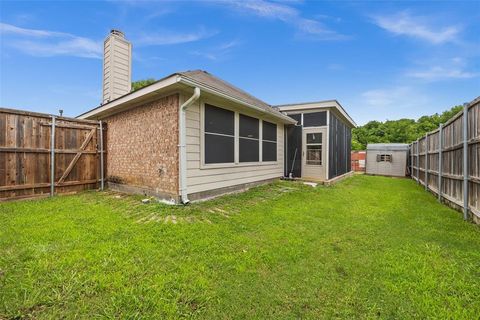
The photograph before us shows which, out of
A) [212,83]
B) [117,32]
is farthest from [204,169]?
[117,32]

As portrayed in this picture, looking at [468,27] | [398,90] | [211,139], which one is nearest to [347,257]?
[211,139]

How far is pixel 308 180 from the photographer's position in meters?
8.95

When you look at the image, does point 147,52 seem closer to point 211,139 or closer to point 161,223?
point 211,139

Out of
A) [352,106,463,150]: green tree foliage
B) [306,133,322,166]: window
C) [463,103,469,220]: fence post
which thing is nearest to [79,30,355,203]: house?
[306,133,322,166]: window

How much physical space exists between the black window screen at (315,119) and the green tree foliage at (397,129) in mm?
17654

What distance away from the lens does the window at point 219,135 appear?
5363 mm

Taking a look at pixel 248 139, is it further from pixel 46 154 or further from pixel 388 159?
pixel 388 159

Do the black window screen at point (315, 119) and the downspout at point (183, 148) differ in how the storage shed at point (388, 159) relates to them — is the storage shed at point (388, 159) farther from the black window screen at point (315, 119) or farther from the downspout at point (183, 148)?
the downspout at point (183, 148)

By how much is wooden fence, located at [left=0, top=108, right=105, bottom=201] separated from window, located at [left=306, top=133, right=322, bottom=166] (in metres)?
7.94

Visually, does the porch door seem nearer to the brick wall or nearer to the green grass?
the green grass

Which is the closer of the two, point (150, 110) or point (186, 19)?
point (150, 110)

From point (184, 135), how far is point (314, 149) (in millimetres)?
6542

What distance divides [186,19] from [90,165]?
5.85 meters

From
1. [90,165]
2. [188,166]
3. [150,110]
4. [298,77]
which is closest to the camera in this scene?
[188,166]
